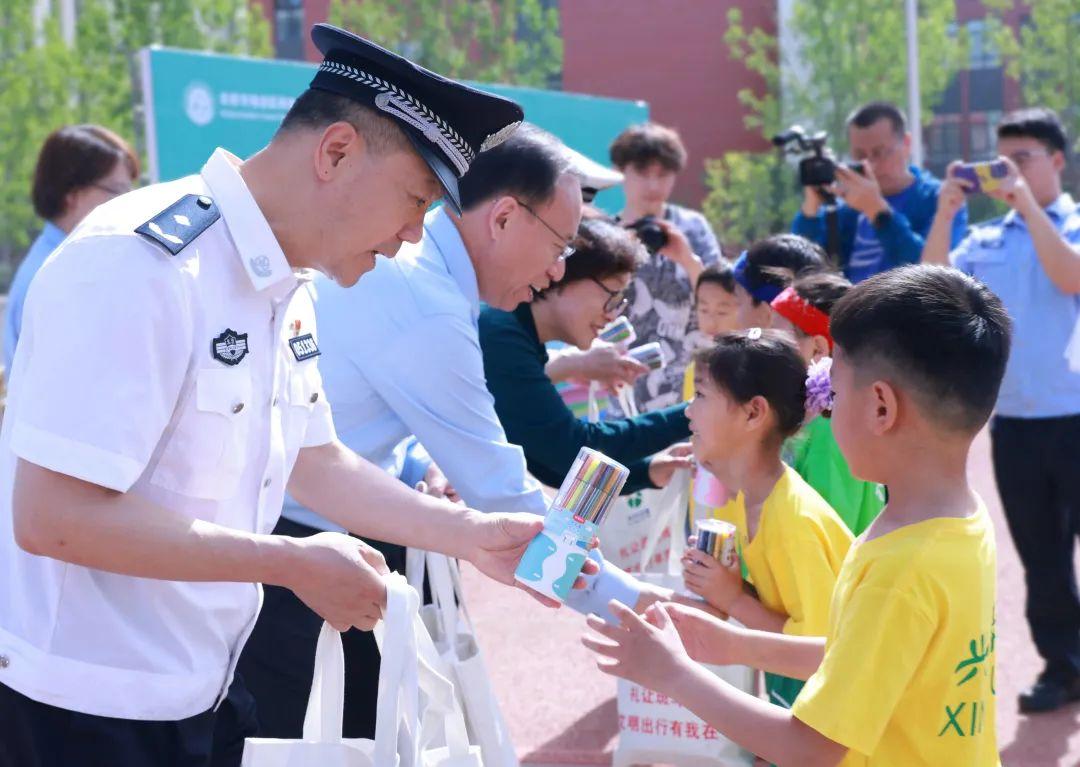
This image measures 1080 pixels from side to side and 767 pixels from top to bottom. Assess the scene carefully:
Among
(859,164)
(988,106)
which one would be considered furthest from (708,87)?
(859,164)

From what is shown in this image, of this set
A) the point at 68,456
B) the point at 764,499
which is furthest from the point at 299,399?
the point at 764,499

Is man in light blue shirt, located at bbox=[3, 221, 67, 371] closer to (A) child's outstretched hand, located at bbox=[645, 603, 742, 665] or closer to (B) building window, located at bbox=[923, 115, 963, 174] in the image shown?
(A) child's outstretched hand, located at bbox=[645, 603, 742, 665]

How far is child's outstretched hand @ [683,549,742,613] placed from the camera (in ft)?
9.27

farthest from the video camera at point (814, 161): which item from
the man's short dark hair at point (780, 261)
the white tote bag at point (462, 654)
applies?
the white tote bag at point (462, 654)

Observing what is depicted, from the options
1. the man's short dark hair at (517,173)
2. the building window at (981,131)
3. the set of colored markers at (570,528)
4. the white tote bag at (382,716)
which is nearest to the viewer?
the white tote bag at (382,716)

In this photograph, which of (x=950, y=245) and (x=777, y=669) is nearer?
(x=777, y=669)

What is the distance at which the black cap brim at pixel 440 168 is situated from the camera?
2.03 m

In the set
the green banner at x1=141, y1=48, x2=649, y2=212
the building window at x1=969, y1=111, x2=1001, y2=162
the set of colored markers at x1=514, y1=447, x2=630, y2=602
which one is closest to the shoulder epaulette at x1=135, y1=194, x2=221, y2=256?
the set of colored markers at x1=514, y1=447, x2=630, y2=602

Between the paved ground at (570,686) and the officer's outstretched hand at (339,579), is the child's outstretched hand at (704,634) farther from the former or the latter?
the paved ground at (570,686)

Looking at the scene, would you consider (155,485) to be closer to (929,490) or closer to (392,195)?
(392,195)

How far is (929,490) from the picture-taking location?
6.51 feet

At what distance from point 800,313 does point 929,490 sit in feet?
5.90

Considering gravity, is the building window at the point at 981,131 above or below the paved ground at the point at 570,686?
below

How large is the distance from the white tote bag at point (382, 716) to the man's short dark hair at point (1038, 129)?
4.06 m
